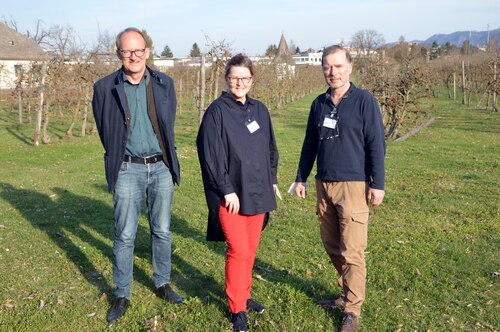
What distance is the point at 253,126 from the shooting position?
11.2 feet

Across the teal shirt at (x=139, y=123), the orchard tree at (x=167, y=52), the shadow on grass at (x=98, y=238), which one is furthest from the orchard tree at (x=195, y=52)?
the teal shirt at (x=139, y=123)

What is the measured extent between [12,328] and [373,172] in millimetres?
2891

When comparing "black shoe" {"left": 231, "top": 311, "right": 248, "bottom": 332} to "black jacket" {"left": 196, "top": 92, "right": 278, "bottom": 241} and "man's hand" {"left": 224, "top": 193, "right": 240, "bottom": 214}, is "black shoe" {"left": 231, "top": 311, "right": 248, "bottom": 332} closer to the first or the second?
"black jacket" {"left": 196, "top": 92, "right": 278, "bottom": 241}

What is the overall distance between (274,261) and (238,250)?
1697mm

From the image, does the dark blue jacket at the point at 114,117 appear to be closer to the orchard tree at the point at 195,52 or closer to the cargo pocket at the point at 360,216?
the cargo pocket at the point at 360,216

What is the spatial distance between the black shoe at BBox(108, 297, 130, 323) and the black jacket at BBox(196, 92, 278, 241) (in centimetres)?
97

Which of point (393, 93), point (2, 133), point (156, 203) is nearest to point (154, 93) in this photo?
point (156, 203)

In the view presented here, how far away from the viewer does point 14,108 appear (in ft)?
91.2

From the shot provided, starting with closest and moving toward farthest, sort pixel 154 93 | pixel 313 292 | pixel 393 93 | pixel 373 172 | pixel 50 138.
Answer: pixel 373 172 < pixel 154 93 < pixel 313 292 < pixel 393 93 < pixel 50 138

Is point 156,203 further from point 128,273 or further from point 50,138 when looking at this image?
point 50,138

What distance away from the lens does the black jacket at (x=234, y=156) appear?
332 cm

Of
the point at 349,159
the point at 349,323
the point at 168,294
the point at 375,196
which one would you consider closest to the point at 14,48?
the point at 168,294

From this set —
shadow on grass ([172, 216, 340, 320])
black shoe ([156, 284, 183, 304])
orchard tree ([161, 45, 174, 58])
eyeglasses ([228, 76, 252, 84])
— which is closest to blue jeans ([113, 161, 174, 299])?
black shoe ([156, 284, 183, 304])

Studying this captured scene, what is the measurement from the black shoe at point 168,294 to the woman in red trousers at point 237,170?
24.7 inches
